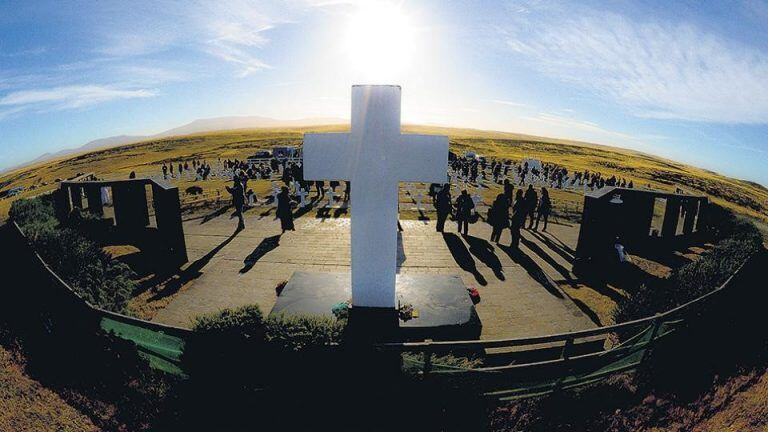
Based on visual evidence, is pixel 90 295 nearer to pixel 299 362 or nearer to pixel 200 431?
pixel 200 431

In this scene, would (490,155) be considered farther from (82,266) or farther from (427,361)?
(427,361)

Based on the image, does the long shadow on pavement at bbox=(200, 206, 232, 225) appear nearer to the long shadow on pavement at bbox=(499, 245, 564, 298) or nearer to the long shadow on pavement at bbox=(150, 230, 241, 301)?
the long shadow on pavement at bbox=(150, 230, 241, 301)

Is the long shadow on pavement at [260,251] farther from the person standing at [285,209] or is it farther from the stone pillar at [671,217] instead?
the stone pillar at [671,217]

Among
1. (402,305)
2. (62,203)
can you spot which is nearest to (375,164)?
(402,305)

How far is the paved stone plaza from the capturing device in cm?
725

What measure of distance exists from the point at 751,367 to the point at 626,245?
24.2ft

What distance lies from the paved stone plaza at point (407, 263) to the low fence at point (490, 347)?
1.65 m

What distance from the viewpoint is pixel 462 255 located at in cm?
1079

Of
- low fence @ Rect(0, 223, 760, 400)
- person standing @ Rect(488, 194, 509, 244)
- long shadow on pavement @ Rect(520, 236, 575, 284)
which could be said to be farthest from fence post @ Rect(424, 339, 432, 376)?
person standing @ Rect(488, 194, 509, 244)

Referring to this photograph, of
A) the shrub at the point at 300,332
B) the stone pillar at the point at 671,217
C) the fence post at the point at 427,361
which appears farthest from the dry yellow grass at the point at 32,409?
the stone pillar at the point at 671,217

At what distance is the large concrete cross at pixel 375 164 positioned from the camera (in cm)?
527

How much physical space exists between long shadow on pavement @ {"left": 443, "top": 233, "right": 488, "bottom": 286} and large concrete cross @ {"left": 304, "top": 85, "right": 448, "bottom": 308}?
412 centimetres

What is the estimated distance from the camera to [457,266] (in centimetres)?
990

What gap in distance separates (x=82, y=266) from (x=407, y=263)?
7.04m
